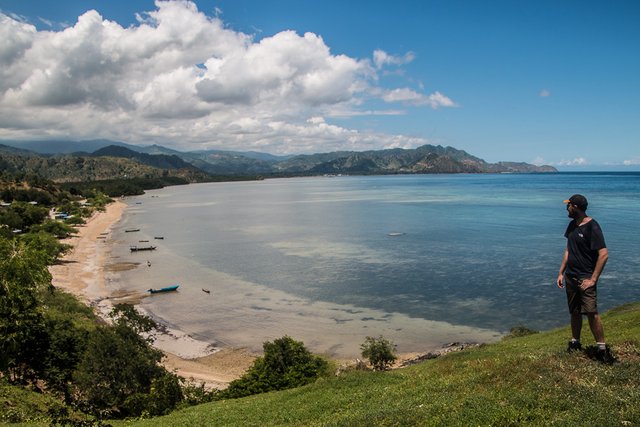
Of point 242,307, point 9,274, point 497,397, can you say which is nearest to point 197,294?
point 242,307

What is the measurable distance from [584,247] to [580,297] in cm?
131

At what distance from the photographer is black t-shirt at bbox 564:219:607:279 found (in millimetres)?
11438

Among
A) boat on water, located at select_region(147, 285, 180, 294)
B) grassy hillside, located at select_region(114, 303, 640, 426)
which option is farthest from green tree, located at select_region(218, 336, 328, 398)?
boat on water, located at select_region(147, 285, 180, 294)

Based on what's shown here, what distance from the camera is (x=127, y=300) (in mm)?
53938

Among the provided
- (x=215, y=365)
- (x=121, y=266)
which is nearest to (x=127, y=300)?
(x=121, y=266)

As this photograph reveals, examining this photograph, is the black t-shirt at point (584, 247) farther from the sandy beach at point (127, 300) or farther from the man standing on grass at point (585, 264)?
the sandy beach at point (127, 300)

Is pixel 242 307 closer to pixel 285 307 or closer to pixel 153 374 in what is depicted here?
pixel 285 307

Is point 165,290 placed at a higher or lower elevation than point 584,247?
lower

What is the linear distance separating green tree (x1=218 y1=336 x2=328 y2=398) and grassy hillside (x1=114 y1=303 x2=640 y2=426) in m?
6.69

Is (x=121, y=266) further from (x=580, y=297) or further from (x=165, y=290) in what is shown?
(x=580, y=297)

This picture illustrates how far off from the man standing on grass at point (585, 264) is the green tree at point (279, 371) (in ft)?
52.0

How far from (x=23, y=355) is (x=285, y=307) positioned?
26.8 m

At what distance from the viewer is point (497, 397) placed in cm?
1074

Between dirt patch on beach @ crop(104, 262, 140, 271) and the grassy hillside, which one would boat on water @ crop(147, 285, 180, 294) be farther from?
the grassy hillside
